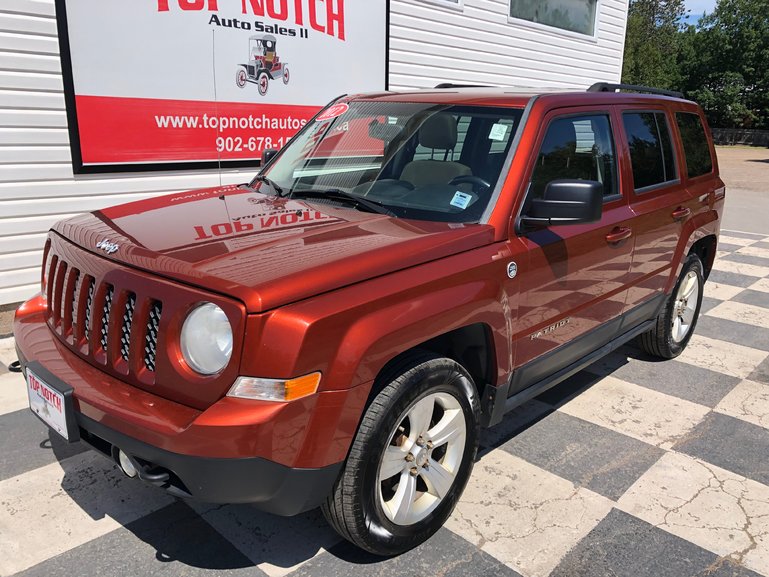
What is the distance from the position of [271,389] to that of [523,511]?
5.02 ft

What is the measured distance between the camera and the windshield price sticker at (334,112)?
3921 millimetres

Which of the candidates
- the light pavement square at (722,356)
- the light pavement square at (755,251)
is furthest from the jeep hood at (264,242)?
the light pavement square at (755,251)

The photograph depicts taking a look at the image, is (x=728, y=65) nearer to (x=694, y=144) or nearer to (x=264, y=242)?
(x=694, y=144)

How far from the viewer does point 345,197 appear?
3.20m

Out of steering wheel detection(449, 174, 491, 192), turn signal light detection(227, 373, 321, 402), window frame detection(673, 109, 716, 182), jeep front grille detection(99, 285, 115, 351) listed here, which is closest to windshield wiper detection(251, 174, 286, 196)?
steering wheel detection(449, 174, 491, 192)

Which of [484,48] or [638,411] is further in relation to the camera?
[484,48]

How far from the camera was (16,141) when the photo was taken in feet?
17.0

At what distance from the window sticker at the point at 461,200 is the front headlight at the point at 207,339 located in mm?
1284

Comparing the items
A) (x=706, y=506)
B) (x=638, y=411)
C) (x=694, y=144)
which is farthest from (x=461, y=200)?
(x=694, y=144)

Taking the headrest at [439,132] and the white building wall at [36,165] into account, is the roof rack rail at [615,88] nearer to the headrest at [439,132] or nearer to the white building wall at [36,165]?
the headrest at [439,132]

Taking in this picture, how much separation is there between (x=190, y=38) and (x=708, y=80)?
40259mm

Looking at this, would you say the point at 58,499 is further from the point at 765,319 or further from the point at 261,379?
the point at 765,319

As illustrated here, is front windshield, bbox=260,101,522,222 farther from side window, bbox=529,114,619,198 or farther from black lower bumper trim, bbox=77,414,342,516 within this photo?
black lower bumper trim, bbox=77,414,342,516

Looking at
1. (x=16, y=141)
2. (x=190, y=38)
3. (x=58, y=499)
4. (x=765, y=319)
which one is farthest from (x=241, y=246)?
(x=765, y=319)
